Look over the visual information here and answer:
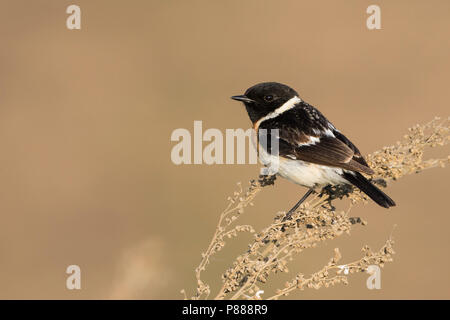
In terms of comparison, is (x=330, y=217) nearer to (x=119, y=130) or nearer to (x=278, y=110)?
(x=278, y=110)

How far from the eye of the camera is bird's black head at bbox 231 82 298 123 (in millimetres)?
4980

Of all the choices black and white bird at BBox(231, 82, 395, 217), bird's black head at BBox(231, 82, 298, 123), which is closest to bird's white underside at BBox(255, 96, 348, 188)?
black and white bird at BBox(231, 82, 395, 217)

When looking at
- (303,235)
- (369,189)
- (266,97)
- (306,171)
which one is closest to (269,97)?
(266,97)

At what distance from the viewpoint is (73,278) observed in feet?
16.9

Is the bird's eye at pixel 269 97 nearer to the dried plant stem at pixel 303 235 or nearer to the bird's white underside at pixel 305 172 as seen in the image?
the bird's white underside at pixel 305 172

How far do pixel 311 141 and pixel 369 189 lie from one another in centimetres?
72

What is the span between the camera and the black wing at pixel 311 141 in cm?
421

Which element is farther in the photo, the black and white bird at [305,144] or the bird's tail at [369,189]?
the black and white bird at [305,144]

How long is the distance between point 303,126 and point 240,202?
145 centimetres

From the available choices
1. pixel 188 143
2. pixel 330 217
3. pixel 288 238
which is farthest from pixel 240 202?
pixel 188 143

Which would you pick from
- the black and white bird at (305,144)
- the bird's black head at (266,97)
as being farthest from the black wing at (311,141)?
the bird's black head at (266,97)

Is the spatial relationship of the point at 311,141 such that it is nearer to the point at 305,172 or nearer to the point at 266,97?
the point at 305,172

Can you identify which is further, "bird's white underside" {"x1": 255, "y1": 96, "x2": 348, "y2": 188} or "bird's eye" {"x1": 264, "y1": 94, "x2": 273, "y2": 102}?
"bird's eye" {"x1": 264, "y1": 94, "x2": 273, "y2": 102}

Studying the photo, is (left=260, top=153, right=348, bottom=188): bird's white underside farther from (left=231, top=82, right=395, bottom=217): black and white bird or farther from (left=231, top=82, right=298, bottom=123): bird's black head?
(left=231, top=82, right=298, bottom=123): bird's black head
